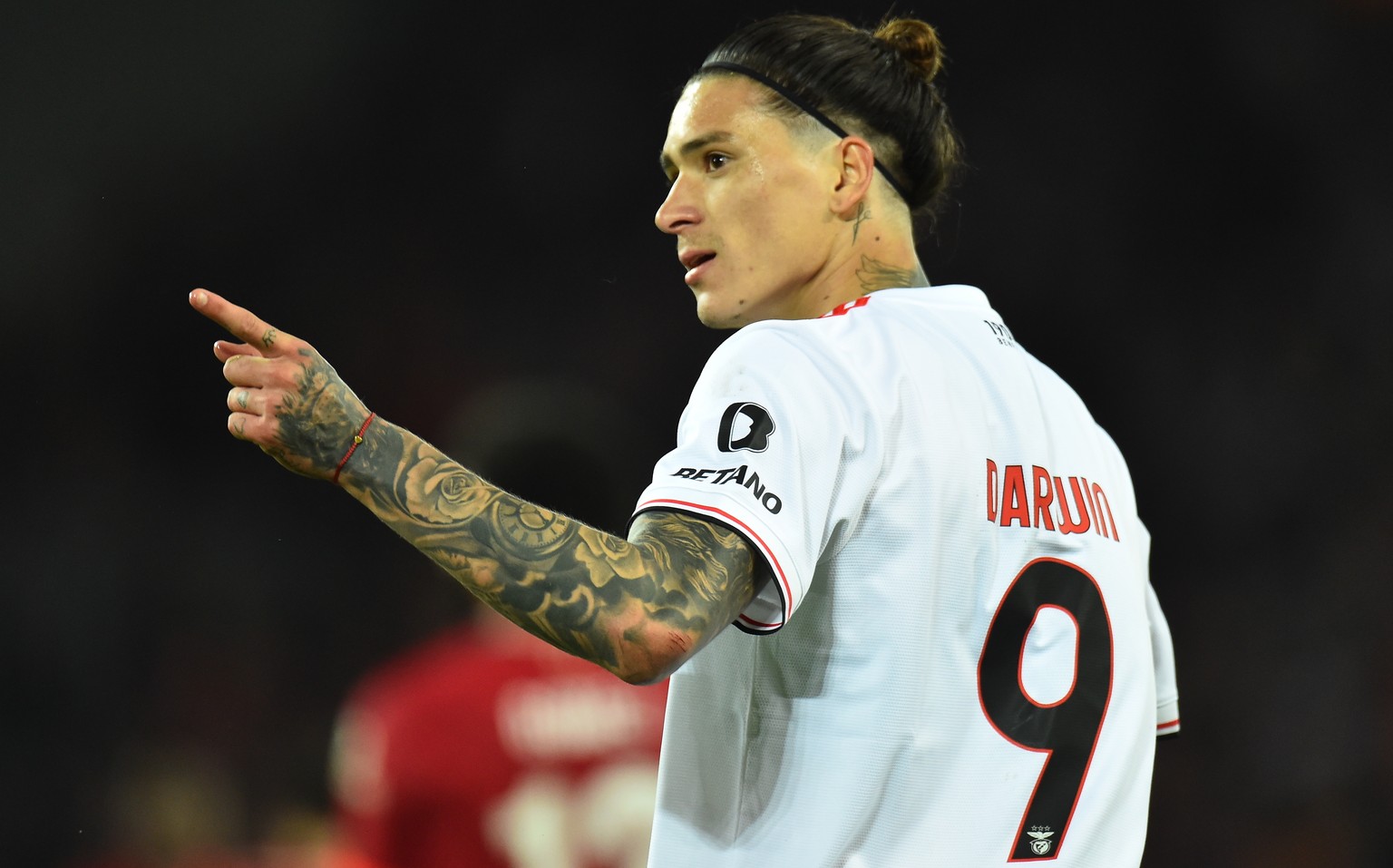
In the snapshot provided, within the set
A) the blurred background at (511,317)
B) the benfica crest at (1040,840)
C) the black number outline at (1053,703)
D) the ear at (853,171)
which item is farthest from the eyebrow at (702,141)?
the blurred background at (511,317)

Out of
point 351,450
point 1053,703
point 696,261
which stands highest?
point 696,261

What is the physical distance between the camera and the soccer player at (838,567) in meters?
1.19

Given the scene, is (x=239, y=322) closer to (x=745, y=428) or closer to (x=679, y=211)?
(x=745, y=428)

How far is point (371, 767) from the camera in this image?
2.39 metres

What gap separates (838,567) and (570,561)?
0.98 ft

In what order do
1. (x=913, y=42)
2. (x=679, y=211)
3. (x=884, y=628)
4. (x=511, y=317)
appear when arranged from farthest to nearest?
(x=511, y=317), (x=913, y=42), (x=679, y=211), (x=884, y=628)

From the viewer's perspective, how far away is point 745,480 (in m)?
1.23

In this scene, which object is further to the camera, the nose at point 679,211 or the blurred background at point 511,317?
the blurred background at point 511,317

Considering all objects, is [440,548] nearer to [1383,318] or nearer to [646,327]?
[646,327]

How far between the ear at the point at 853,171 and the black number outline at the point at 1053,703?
0.55 m

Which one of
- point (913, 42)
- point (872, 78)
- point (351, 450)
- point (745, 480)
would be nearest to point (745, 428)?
point (745, 480)

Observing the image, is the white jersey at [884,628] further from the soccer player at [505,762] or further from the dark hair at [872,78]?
the soccer player at [505,762]

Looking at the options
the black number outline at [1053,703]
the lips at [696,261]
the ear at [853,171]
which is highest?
the ear at [853,171]

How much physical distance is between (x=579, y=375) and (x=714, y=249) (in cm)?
333
